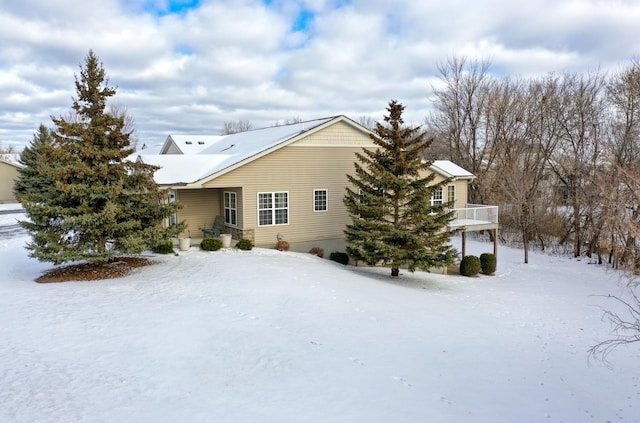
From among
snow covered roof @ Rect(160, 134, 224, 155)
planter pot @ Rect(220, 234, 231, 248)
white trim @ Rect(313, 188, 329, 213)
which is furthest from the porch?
snow covered roof @ Rect(160, 134, 224, 155)

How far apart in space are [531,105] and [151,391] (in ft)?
115

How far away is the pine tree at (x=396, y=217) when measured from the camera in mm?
16797

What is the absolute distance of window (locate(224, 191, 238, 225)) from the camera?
64.8ft

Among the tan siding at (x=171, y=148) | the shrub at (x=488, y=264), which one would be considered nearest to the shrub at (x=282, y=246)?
the shrub at (x=488, y=264)

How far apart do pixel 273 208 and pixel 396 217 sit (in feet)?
18.3

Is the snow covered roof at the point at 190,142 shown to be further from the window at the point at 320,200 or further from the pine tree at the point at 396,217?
the pine tree at the point at 396,217

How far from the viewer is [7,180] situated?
134 feet

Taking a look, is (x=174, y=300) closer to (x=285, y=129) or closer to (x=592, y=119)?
(x=285, y=129)

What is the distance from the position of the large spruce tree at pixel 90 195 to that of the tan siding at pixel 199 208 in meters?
6.29

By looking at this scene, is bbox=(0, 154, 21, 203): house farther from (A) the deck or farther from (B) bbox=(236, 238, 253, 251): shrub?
(A) the deck

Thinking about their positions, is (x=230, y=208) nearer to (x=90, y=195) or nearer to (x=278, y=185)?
(x=278, y=185)

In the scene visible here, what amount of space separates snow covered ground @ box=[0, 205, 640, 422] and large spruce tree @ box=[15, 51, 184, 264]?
118 cm

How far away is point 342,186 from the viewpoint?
70.5ft

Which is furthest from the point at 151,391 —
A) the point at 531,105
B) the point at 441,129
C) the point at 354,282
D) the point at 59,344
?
the point at 441,129
